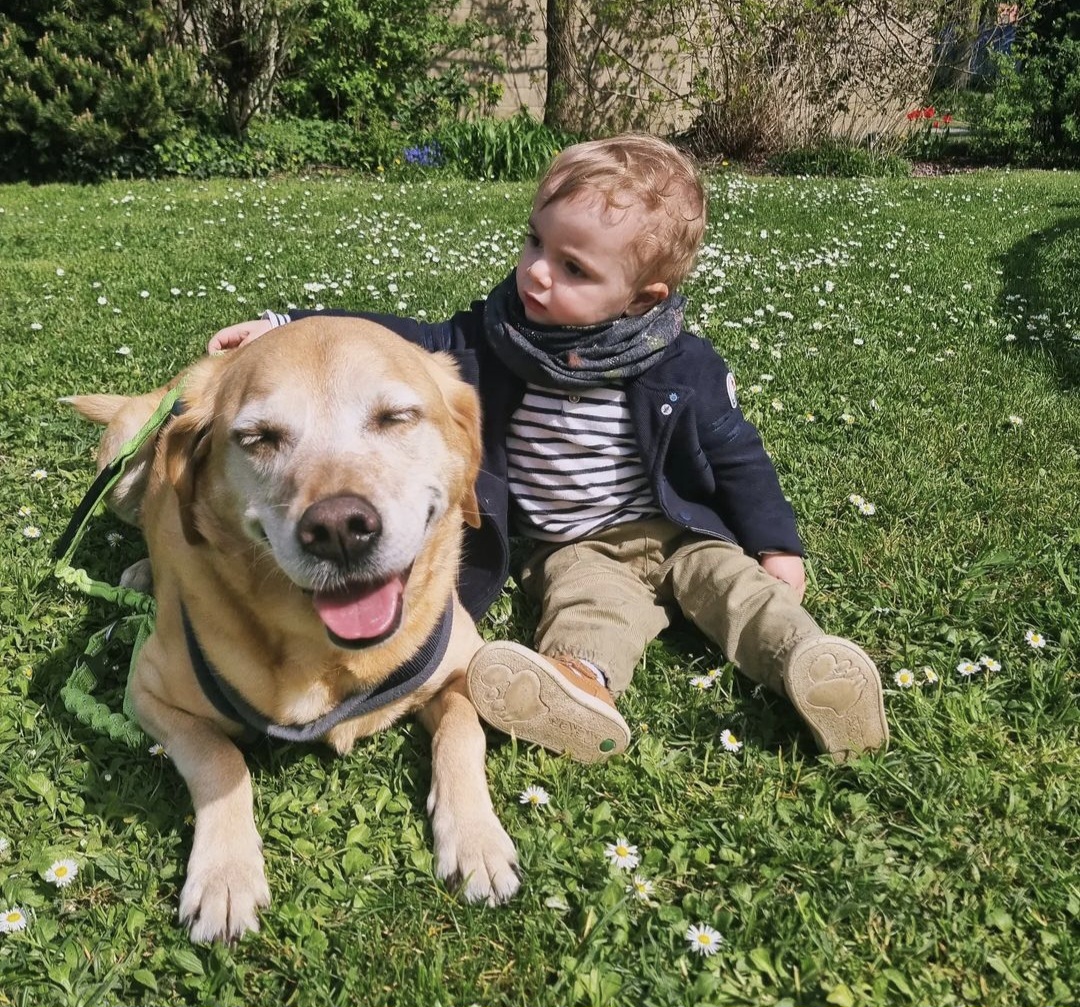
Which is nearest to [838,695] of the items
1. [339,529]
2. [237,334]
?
[339,529]

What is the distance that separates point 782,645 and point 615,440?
106 cm

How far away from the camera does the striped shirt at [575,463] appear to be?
3314 mm

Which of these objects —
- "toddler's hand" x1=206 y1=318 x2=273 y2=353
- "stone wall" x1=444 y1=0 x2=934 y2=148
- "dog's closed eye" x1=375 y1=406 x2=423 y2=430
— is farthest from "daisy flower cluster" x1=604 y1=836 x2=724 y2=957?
"stone wall" x1=444 y1=0 x2=934 y2=148

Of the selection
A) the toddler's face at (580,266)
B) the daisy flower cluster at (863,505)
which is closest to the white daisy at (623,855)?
the toddler's face at (580,266)

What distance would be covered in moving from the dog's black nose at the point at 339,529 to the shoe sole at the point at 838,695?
1305 mm

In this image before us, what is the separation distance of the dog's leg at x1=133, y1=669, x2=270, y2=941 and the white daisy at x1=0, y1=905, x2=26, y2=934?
0.36 m

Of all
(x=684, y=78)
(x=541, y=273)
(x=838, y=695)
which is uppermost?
(x=541, y=273)

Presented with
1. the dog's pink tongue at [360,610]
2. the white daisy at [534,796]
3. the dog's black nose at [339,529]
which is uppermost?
the dog's black nose at [339,529]

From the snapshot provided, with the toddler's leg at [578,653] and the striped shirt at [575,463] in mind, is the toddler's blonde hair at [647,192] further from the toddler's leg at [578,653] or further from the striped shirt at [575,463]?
the toddler's leg at [578,653]

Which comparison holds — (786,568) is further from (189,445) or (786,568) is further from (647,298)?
(189,445)

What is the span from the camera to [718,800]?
2408 mm

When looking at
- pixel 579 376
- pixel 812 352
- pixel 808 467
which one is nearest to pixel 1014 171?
pixel 812 352

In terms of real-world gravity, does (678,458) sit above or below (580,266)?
below

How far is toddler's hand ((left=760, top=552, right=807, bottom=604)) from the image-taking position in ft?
10.6
